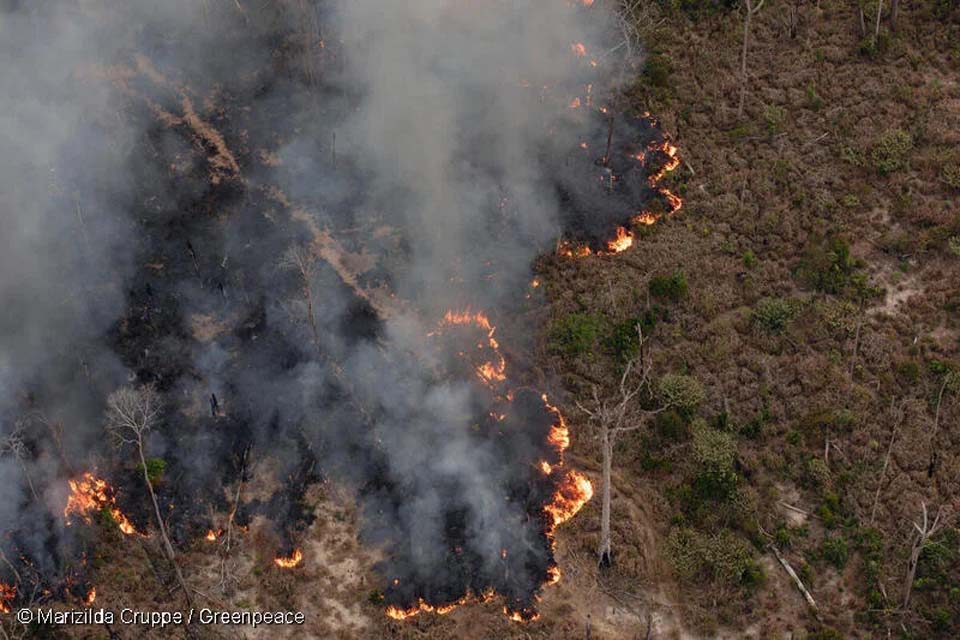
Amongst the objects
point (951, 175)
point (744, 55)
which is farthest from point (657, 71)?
point (951, 175)

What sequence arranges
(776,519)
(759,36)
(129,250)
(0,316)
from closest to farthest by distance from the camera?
(776,519), (0,316), (129,250), (759,36)

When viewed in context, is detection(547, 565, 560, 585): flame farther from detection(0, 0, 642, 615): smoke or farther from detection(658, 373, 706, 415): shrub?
detection(658, 373, 706, 415): shrub

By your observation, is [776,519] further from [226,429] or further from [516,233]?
[226,429]

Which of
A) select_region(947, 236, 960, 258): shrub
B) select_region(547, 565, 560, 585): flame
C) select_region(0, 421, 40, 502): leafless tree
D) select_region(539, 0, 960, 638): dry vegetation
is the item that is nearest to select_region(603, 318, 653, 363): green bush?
select_region(539, 0, 960, 638): dry vegetation

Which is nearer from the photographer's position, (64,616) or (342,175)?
(64,616)

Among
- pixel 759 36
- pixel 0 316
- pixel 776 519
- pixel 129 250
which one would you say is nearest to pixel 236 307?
pixel 129 250

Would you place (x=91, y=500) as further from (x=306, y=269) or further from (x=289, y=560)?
(x=306, y=269)
